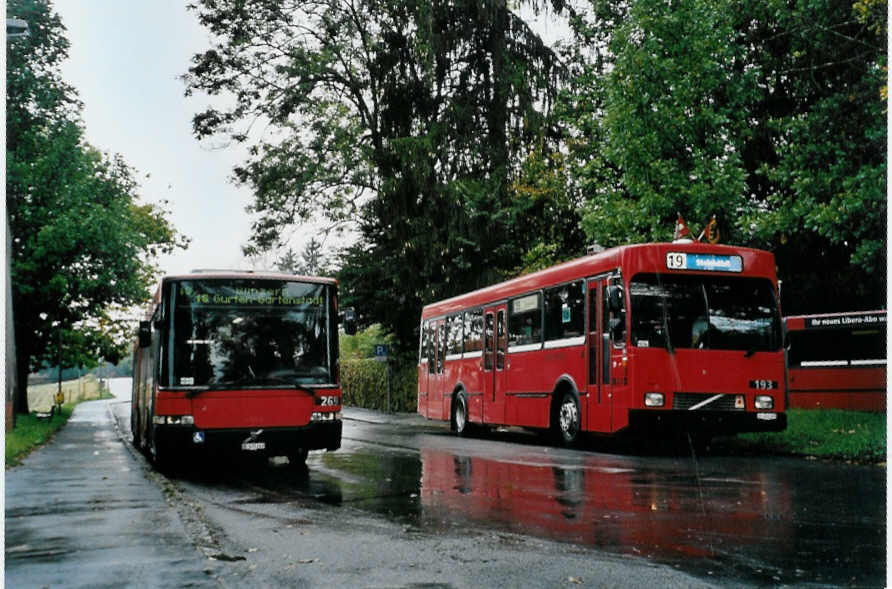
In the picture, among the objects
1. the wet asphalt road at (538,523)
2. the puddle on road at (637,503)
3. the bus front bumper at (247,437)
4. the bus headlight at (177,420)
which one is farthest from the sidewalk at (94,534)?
the puddle on road at (637,503)

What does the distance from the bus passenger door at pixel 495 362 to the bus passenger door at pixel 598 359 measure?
393 cm

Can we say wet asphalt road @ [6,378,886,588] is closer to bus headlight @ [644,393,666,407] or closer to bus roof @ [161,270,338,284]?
bus headlight @ [644,393,666,407]

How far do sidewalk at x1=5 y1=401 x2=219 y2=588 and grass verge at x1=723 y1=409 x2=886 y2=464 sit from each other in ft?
29.9

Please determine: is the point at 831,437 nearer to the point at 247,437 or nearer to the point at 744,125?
the point at 744,125

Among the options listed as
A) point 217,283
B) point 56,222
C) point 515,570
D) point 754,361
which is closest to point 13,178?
point 56,222

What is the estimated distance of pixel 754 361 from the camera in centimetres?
1599

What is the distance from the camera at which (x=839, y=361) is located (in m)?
24.7

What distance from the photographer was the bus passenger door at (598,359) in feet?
53.7

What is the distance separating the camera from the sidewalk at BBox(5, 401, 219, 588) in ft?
22.0

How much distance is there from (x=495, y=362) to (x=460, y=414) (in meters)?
2.79

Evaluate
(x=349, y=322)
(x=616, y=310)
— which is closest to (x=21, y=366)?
(x=349, y=322)

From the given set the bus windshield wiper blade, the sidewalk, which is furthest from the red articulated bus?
the sidewalk

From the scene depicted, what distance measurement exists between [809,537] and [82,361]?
3862 centimetres

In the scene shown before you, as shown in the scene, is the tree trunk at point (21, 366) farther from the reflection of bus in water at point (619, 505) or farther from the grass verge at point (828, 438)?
the reflection of bus in water at point (619, 505)
